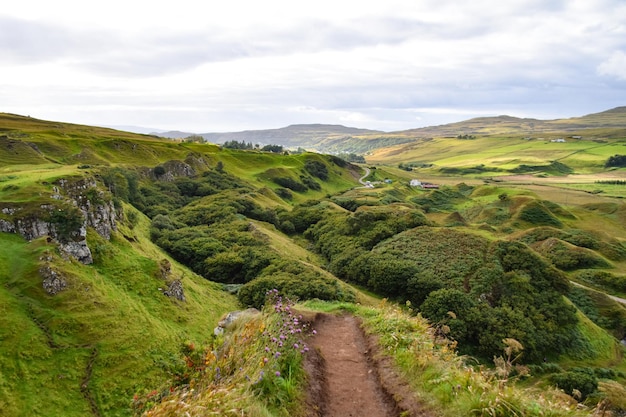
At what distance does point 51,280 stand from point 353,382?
1375cm

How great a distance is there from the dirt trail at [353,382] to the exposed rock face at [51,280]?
11437 mm

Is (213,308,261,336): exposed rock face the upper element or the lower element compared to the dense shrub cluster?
upper

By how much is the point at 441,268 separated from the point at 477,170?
151 meters

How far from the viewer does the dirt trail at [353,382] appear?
26.3ft

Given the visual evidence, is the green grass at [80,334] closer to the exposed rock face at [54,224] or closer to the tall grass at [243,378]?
the exposed rock face at [54,224]

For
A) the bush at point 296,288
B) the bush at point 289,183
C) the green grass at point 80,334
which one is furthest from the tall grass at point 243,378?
the bush at point 289,183

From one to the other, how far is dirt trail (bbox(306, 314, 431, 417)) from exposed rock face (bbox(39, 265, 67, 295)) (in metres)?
11.4

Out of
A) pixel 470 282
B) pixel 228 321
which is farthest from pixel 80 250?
pixel 470 282

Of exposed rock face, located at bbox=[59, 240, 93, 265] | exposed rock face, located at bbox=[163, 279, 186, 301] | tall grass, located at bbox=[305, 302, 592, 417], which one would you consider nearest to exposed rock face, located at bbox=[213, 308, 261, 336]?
tall grass, located at bbox=[305, 302, 592, 417]

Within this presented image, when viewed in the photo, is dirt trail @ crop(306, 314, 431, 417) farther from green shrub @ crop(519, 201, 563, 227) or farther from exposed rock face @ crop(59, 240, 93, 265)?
green shrub @ crop(519, 201, 563, 227)

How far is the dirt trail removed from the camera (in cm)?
802

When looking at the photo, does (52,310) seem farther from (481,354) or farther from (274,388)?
(481,354)

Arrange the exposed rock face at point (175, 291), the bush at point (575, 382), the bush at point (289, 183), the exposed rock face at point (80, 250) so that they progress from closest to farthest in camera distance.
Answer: the exposed rock face at point (80, 250) → the exposed rock face at point (175, 291) → the bush at point (575, 382) → the bush at point (289, 183)

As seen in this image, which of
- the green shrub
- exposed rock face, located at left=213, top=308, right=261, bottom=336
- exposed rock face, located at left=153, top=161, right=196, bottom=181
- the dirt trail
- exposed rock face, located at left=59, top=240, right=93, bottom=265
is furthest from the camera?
the green shrub
